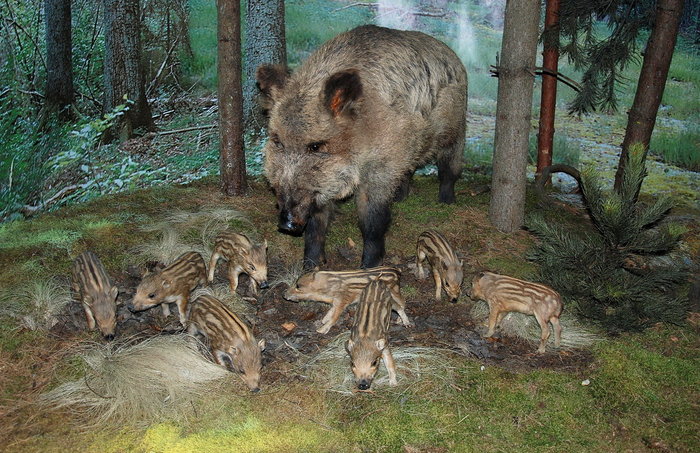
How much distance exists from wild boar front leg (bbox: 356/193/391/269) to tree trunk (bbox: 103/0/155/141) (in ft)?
10.1

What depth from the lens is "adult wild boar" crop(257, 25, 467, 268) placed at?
454 cm

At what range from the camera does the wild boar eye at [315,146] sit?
4555 millimetres

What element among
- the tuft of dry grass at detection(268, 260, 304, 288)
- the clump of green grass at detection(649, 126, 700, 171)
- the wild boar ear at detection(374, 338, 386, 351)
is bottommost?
the tuft of dry grass at detection(268, 260, 304, 288)

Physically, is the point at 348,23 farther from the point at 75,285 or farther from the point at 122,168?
the point at 75,285

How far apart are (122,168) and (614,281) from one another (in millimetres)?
5147

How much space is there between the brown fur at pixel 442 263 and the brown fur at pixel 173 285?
178 centimetres

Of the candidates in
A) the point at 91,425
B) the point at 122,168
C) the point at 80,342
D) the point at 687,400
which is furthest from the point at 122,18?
the point at 687,400

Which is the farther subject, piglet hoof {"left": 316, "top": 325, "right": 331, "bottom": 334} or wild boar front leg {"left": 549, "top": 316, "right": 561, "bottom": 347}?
piglet hoof {"left": 316, "top": 325, "right": 331, "bottom": 334}

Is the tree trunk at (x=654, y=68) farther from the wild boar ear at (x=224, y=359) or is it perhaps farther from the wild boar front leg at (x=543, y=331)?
the wild boar ear at (x=224, y=359)

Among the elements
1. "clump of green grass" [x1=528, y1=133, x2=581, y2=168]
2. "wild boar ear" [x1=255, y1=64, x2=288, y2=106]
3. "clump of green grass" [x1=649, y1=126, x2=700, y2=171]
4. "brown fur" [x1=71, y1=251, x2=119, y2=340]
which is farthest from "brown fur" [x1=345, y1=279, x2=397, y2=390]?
"clump of green grass" [x1=649, y1=126, x2=700, y2=171]

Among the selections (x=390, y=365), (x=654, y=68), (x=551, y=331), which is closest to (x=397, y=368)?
(x=390, y=365)

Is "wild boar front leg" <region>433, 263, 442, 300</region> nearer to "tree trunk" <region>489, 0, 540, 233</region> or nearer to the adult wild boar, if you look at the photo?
the adult wild boar

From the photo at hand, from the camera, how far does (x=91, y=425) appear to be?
11.2 ft

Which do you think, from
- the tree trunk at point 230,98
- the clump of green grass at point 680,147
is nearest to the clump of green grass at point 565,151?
the clump of green grass at point 680,147
